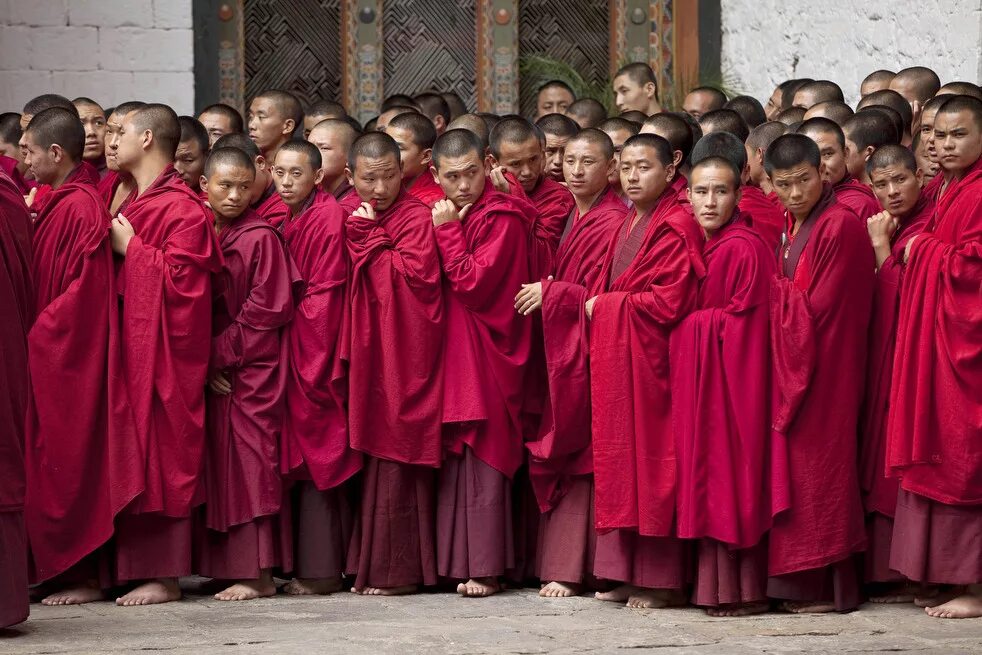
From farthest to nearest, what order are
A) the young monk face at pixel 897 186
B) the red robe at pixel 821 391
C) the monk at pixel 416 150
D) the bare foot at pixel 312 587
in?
the monk at pixel 416 150, the bare foot at pixel 312 587, the young monk face at pixel 897 186, the red robe at pixel 821 391

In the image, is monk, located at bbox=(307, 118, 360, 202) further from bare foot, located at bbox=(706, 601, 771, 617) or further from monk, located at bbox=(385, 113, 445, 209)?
bare foot, located at bbox=(706, 601, 771, 617)

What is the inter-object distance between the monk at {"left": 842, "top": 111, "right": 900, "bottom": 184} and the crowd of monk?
0.01 metres

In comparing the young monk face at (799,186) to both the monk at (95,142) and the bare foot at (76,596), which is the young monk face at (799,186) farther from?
the monk at (95,142)

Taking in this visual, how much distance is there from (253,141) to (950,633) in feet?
12.1

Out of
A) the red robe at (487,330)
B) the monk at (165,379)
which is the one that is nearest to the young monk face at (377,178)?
the red robe at (487,330)

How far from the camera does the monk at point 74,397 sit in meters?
6.55

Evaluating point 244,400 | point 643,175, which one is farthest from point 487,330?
point 244,400

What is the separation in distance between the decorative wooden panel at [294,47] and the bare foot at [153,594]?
5523 millimetres

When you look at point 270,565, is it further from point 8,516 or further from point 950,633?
point 950,633

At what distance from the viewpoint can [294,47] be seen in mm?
11836

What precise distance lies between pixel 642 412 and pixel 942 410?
3.46ft

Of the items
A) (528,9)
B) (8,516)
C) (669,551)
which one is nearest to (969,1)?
(528,9)

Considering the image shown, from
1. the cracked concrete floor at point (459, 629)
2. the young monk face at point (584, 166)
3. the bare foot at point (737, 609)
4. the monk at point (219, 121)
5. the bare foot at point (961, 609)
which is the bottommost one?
the cracked concrete floor at point (459, 629)

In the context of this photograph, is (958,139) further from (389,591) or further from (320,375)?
(389,591)
